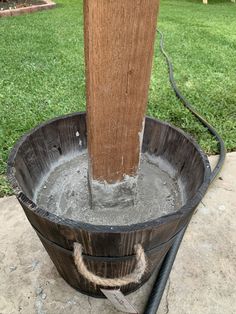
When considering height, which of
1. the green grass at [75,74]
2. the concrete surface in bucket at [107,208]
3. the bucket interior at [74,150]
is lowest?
the green grass at [75,74]

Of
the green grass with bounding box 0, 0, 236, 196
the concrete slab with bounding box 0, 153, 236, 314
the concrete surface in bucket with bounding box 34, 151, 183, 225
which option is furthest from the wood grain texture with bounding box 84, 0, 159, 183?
the green grass with bounding box 0, 0, 236, 196

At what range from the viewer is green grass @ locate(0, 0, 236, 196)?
266 centimetres

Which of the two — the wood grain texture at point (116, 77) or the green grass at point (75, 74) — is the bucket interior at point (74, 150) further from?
the green grass at point (75, 74)

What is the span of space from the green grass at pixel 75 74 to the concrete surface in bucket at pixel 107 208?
0.62 m

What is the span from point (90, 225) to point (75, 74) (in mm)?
2768

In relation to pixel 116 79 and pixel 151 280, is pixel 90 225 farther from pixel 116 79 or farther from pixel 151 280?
pixel 151 280

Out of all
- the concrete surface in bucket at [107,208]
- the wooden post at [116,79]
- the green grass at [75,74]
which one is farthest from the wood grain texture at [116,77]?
the green grass at [75,74]

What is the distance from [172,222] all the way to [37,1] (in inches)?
292

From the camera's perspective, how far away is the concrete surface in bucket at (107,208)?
4.42ft

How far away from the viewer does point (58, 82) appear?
10.8ft

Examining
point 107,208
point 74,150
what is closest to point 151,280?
point 107,208

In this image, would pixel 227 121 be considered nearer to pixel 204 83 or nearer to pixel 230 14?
pixel 204 83

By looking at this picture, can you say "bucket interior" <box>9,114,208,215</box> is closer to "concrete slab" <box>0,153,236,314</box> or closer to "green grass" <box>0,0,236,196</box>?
"concrete slab" <box>0,153,236,314</box>

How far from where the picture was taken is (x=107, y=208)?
1.35m
